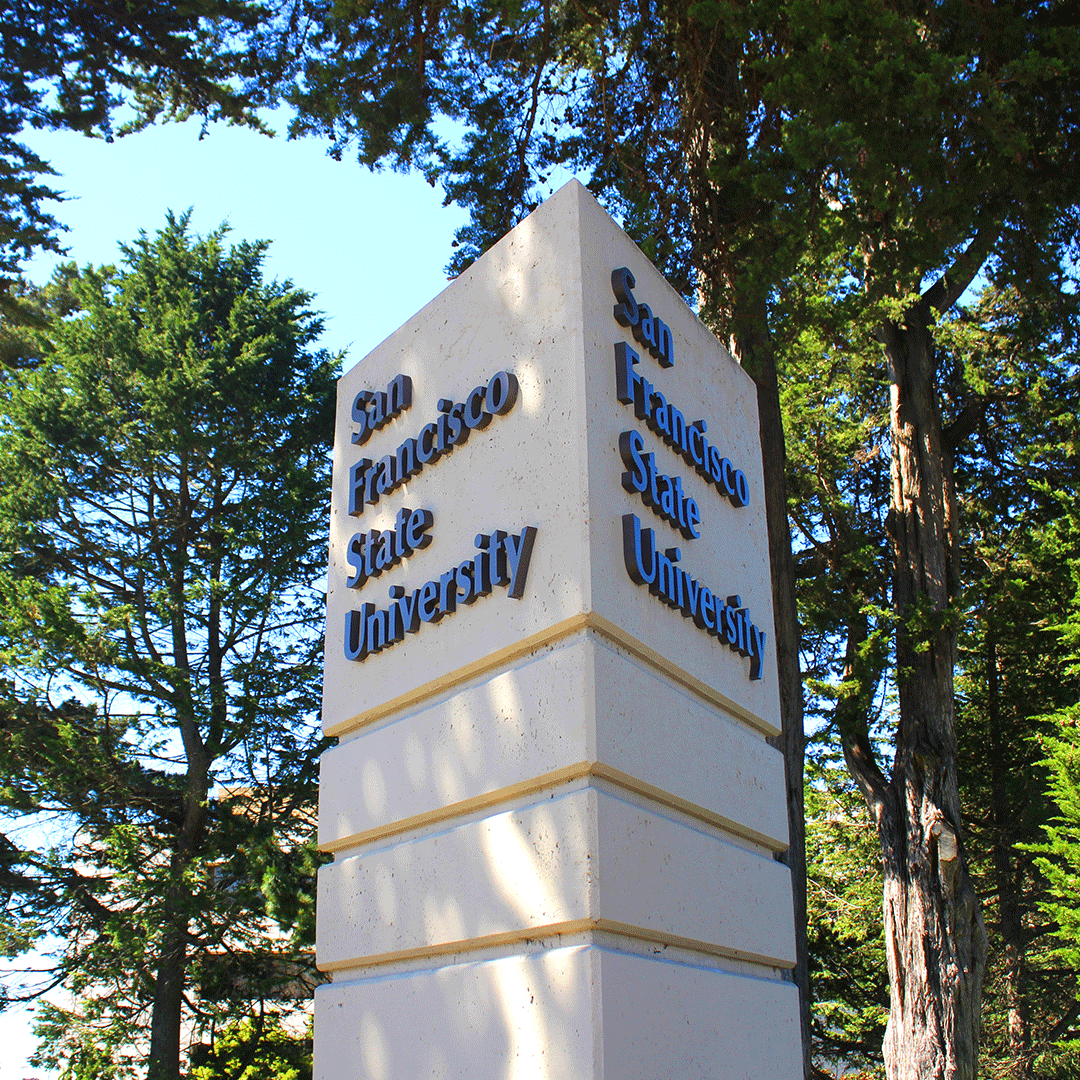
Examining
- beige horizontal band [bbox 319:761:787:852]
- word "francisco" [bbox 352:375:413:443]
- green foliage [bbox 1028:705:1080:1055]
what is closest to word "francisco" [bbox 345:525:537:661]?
beige horizontal band [bbox 319:761:787:852]

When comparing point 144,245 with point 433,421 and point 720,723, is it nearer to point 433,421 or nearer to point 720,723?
point 433,421

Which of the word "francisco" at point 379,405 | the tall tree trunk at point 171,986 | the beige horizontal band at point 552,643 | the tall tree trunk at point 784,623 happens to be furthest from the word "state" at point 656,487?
the tall tree trunk at point 171,986

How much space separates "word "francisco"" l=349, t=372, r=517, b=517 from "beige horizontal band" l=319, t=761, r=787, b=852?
1535 mm

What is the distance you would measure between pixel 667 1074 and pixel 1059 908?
41.0ft

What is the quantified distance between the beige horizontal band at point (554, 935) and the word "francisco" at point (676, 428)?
2.01 meters

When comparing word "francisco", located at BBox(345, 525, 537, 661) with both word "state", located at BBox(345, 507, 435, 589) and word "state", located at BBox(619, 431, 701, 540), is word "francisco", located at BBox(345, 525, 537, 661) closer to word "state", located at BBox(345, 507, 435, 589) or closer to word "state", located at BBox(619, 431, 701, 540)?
word "state", located at BBox(345, 507, 435, 589)

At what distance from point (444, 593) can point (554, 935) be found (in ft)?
4.62

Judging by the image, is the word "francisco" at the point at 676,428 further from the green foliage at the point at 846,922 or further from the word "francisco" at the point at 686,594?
the green foliage at the point at 846,922

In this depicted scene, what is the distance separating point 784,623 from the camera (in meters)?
8.12

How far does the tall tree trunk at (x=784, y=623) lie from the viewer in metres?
7.40

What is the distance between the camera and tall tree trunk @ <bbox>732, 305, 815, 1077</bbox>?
24.3ft

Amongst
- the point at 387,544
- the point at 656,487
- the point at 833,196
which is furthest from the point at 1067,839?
the point at 387,544

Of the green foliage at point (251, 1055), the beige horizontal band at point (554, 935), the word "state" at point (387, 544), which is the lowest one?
the green foliage at point (251, 1055)

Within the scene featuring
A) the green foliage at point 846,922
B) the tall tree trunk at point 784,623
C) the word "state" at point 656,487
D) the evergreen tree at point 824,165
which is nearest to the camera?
the word "state" at point 656,487
